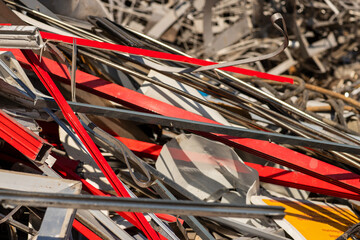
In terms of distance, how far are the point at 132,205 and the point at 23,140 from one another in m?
0.71

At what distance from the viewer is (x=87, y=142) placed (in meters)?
1.41

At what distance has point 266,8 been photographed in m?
3.92

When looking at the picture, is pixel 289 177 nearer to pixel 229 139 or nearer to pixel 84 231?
pixel 229 139

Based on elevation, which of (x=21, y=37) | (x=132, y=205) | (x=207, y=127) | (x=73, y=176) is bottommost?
(x=73, y=176)

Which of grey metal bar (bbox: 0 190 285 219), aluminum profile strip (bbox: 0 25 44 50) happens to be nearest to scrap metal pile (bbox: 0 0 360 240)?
aluminum profile strip (bbox: 0 25 44 50)

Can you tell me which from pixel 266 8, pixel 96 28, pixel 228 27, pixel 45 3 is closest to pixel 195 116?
pixel 96 28

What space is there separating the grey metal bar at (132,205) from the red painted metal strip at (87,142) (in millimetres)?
431

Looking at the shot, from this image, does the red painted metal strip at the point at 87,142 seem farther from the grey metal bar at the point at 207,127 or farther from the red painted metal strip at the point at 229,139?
the red painted metal strip at the point at 229,139

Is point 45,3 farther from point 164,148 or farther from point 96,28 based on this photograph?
point 164,148

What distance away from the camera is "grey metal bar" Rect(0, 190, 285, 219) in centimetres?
87

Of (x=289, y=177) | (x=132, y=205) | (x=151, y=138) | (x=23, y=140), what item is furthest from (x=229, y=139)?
(x=132, y=205)

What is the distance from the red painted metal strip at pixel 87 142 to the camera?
1.33 meters

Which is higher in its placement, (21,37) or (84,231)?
(21,37)

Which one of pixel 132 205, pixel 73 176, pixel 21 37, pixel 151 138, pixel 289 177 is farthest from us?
pixel 151 138
